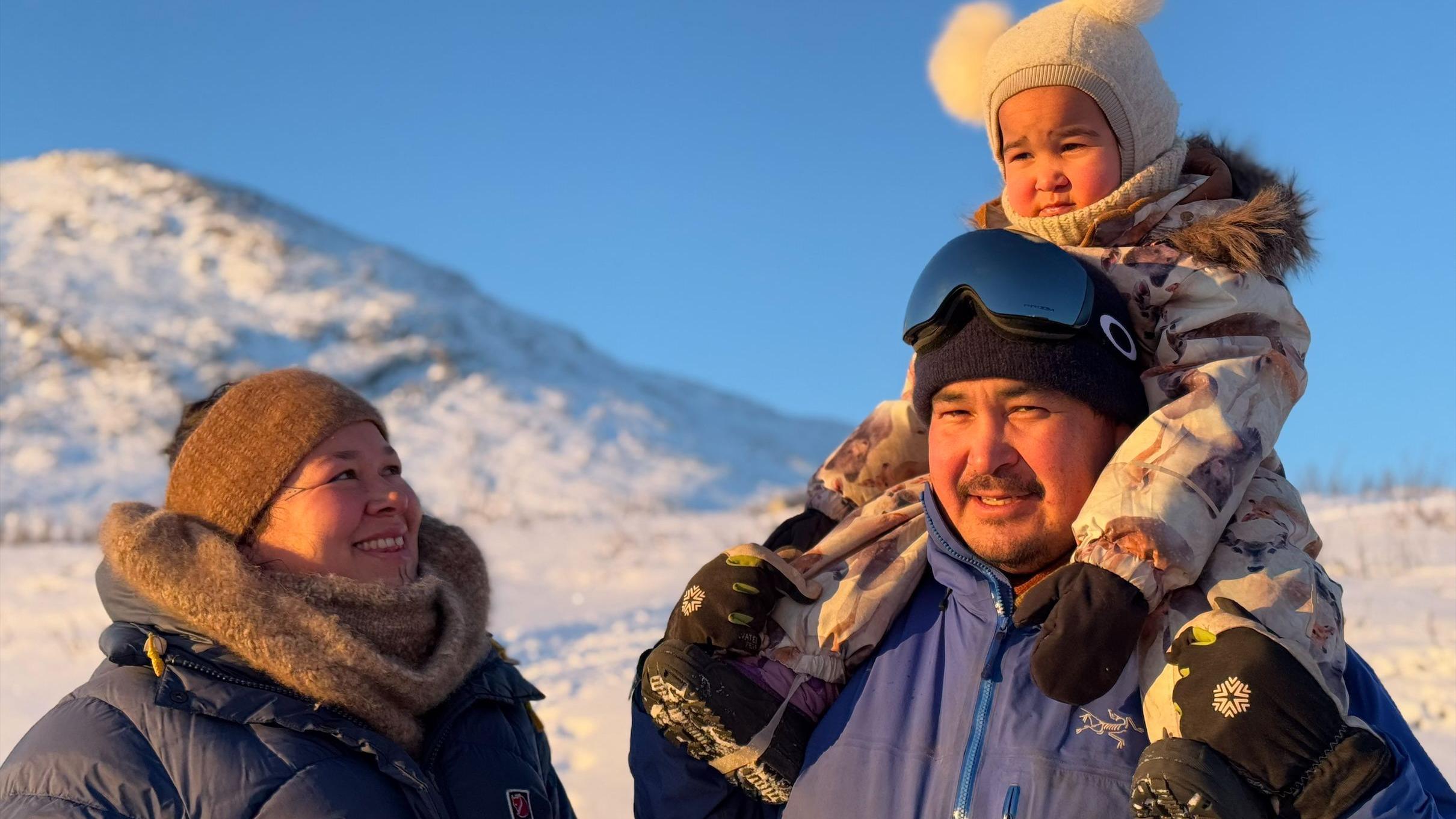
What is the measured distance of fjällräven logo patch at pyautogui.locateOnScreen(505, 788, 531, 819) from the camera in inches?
115

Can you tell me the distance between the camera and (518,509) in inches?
712

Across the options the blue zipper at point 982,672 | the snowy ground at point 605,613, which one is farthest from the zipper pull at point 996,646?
the snowy ground at point 605,613

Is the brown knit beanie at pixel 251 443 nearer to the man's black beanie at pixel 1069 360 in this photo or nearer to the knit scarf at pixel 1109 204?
the man's black beanie at pixel 1069 360

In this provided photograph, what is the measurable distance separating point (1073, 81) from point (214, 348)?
25912mm

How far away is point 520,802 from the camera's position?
296 cm

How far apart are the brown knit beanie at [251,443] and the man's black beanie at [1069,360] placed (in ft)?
5.14

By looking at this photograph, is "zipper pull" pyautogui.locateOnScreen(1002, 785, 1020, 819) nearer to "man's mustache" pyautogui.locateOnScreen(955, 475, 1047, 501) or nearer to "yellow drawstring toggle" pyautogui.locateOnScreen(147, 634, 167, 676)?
"man's mustache" pyautogui.locateOnScreen(955, 475, 1047, 501)

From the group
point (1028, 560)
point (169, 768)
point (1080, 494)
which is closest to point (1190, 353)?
point (1080, 494)

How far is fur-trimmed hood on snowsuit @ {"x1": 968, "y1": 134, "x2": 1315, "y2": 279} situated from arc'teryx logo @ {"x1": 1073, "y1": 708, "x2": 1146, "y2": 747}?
101 cm

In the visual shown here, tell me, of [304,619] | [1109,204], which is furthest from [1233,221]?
[304,619]

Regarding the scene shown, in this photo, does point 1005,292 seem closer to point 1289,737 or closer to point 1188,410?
point 1188,410

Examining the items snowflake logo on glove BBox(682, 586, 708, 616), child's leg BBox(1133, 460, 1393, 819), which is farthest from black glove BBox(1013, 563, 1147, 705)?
snowflake logo on glove BBox(682, 586, 708, 616)

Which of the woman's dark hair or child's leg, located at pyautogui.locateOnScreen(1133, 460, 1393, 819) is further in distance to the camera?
the woman's dark hair

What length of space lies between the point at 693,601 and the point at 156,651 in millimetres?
1207
